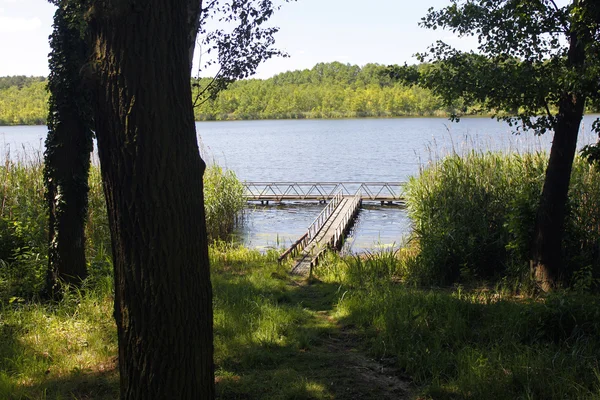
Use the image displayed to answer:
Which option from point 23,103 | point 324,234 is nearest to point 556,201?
point 324,234

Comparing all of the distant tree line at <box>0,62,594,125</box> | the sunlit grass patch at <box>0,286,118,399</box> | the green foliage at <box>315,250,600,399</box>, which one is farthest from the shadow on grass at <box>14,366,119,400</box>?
the distant tree line at <box>0,62,594,125</box>

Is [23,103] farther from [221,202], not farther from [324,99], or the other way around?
[324,99]

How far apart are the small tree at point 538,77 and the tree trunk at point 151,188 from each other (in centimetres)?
453

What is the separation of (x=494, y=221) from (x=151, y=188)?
20.7 feet

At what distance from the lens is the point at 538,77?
6.45 metres

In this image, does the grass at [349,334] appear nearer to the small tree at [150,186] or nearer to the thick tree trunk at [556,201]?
the thick tree trunk at [556,201]

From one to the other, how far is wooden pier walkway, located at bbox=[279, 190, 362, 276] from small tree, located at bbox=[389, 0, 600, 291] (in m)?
3.32

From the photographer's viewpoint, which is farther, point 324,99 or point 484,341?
point 324,99

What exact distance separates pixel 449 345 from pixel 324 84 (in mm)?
95752

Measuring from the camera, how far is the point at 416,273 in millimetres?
7254

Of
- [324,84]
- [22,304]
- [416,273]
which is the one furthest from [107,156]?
[324,84]

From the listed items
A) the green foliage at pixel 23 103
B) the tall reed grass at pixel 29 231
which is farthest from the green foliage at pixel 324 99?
the tall reed grass at pixel 29 231

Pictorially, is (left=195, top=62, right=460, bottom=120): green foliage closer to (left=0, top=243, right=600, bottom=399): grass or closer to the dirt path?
(left=0, top=243, right=600, bottom=399): grass

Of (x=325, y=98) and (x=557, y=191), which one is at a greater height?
(x=325, y=98)
